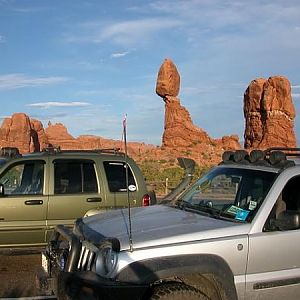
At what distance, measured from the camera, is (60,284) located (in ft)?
15.3

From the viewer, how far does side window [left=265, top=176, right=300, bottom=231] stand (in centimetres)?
478

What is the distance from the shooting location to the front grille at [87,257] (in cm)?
450

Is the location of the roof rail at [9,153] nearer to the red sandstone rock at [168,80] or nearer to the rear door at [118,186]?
the rear door at [118,186]

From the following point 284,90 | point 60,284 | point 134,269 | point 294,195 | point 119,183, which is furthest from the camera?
point 284,90

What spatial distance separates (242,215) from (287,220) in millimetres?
409

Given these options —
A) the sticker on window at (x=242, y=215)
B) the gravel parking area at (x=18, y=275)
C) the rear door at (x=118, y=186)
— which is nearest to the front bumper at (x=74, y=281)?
the sticker on window at (x=242, y=215)

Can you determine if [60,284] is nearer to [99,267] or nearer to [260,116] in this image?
[99,267]

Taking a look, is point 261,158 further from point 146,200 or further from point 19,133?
point 19,133

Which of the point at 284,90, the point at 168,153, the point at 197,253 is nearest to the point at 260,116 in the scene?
the point at 284,90

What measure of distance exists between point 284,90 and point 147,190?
64892mm

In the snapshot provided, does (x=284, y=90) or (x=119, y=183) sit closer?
(x=119, y=183)

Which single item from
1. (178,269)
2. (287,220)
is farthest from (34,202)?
Answer: (287,220)

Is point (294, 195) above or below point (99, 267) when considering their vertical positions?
above

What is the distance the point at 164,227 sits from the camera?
15.5ft
